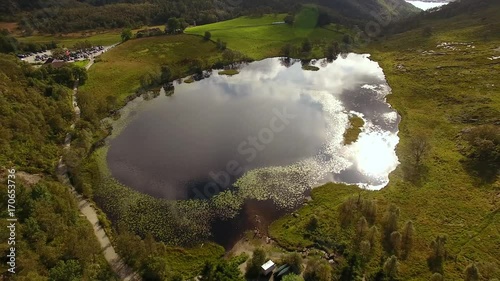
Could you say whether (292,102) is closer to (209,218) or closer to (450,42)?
(209,218)

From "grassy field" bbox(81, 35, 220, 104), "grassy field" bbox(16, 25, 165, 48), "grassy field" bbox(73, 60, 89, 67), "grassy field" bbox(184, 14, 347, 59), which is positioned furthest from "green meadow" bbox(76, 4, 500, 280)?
"grassy field" bbox(16, 25, 165, 48)

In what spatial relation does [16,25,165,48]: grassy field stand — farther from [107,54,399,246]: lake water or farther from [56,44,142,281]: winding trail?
[56,44,142,281]: winding trail

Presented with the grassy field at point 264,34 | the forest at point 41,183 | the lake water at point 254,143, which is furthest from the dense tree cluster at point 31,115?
the grassy field at point 264,34

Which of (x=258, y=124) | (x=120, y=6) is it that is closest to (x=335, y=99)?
(x=258, y=124)

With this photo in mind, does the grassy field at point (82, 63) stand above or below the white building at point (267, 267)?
above

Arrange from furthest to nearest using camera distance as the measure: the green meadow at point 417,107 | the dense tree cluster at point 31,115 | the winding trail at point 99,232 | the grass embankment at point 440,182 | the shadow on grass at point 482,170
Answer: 1. the shadow on grass at point 482,170
2. the dense tree cluster at point 31,115
3. the green meadow at point 417,107
4. the grass embankment at point 440,182
5. the winding trail at point 99,232

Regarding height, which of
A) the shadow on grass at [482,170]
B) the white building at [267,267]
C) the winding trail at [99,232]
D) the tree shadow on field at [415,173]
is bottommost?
the winding trail at [99,232]

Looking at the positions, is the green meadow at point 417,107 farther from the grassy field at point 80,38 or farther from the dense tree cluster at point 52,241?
the dense tree cluster at point 52,241
